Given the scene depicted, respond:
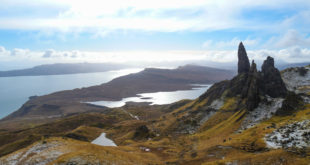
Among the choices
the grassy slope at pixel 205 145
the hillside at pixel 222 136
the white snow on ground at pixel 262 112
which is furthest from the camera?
the white snow on ground at pixel 262 112

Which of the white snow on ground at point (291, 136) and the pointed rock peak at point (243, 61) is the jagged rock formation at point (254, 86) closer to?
the pointed rock peak at point (243, 61)

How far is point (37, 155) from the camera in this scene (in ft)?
138

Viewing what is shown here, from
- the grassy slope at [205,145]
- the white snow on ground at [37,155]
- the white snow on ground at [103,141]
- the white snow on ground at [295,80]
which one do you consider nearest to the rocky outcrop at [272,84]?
the white snow on ground at [295,80]

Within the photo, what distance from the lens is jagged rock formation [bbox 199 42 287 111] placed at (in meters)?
75.3

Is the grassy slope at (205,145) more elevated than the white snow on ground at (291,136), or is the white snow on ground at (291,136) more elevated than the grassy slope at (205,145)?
the white snow on ground at (291,136)

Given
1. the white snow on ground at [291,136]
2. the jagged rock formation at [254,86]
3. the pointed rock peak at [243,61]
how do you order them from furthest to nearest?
the pointed rock peak at [243,61], the jagged rock formation at [254,86], the white snow on ground at [291,136]

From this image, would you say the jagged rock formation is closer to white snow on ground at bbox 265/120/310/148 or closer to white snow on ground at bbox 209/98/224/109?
white snow on ground at bbox 209/98/224/109

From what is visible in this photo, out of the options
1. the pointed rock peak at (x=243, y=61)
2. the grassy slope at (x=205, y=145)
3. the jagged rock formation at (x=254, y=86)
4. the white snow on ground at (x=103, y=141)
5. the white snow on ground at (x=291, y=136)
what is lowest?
the white snow on ground at (x=103, y=141)

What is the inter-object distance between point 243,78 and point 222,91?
12.3 meters

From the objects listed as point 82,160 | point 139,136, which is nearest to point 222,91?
point 139,136

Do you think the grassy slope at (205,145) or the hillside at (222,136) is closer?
the grassy slope at (205,145)

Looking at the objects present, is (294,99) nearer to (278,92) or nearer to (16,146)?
(278,92)

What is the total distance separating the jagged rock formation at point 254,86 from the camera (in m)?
75.3

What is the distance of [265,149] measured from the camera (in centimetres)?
3931
